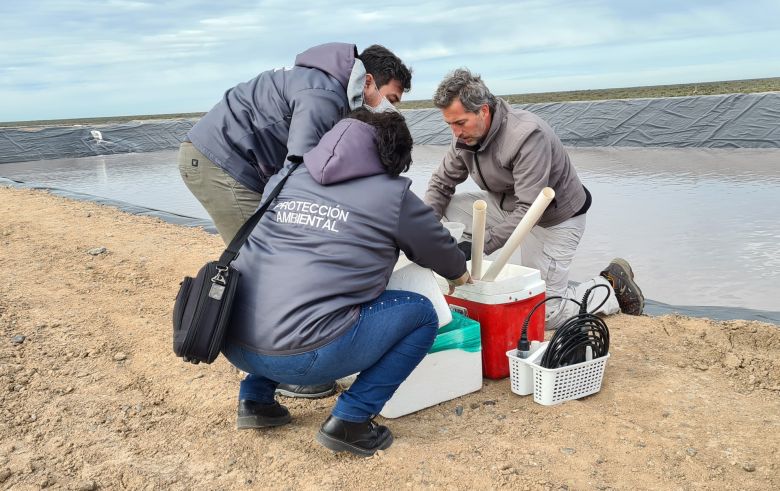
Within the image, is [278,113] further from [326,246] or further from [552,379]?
[552,379]

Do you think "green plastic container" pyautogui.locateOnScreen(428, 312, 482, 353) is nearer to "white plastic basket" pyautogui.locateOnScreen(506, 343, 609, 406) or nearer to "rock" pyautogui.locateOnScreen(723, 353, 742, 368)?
"white plastic basket" pyautogui.locateOnScreen(506, 343, 609, 406)

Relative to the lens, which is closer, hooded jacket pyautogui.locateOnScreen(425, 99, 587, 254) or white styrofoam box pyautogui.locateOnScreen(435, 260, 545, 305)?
white styrofoam box pyautogui.locateOnScreen(435, 260, 545, 305)

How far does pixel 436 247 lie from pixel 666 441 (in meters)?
1.00

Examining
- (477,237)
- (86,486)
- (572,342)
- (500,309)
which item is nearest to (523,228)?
(477,237)

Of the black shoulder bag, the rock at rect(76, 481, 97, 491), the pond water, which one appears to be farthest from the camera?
the pond water

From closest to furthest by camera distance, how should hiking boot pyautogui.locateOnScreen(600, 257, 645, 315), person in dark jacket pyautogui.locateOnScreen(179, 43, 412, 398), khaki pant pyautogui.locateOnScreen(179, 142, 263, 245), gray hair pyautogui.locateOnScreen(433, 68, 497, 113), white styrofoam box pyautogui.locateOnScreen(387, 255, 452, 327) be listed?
white styrofoam box pyautogui.locateOnScreen(387, 255, 452, 327) → person in dark jacket pyautogui.locateOnScreen(179, 43, 412, 398) → khaki pant pyautogui.locateOnScreen(179, 142, 263, 245) → gray hair pyautogui.locateOnScreen(433, 68, 497, 113) → hiking boot pyautogui.locateOnScreen(600, 257, 645, 315)

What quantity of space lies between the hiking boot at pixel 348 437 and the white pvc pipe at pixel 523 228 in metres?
0.86

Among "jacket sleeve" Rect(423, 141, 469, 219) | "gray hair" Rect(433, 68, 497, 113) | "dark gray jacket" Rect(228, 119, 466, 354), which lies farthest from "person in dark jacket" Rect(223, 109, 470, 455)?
"jacket sleeve" Rect(423, 141, 469, 219)

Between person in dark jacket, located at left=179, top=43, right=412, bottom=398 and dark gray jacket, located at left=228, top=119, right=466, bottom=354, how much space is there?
473 mm

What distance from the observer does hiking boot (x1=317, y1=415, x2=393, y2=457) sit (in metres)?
2.16

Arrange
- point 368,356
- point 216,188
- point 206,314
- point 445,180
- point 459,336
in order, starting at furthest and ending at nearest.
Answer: point 445,180
point 216,188
point 459,336
point 368,356
point 206,314

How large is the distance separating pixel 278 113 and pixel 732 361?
2.14 m

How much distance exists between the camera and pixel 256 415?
2348mm

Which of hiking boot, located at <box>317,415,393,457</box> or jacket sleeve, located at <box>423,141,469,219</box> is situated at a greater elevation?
jacket sleeve, located at <box>423,141,469,219</box>
